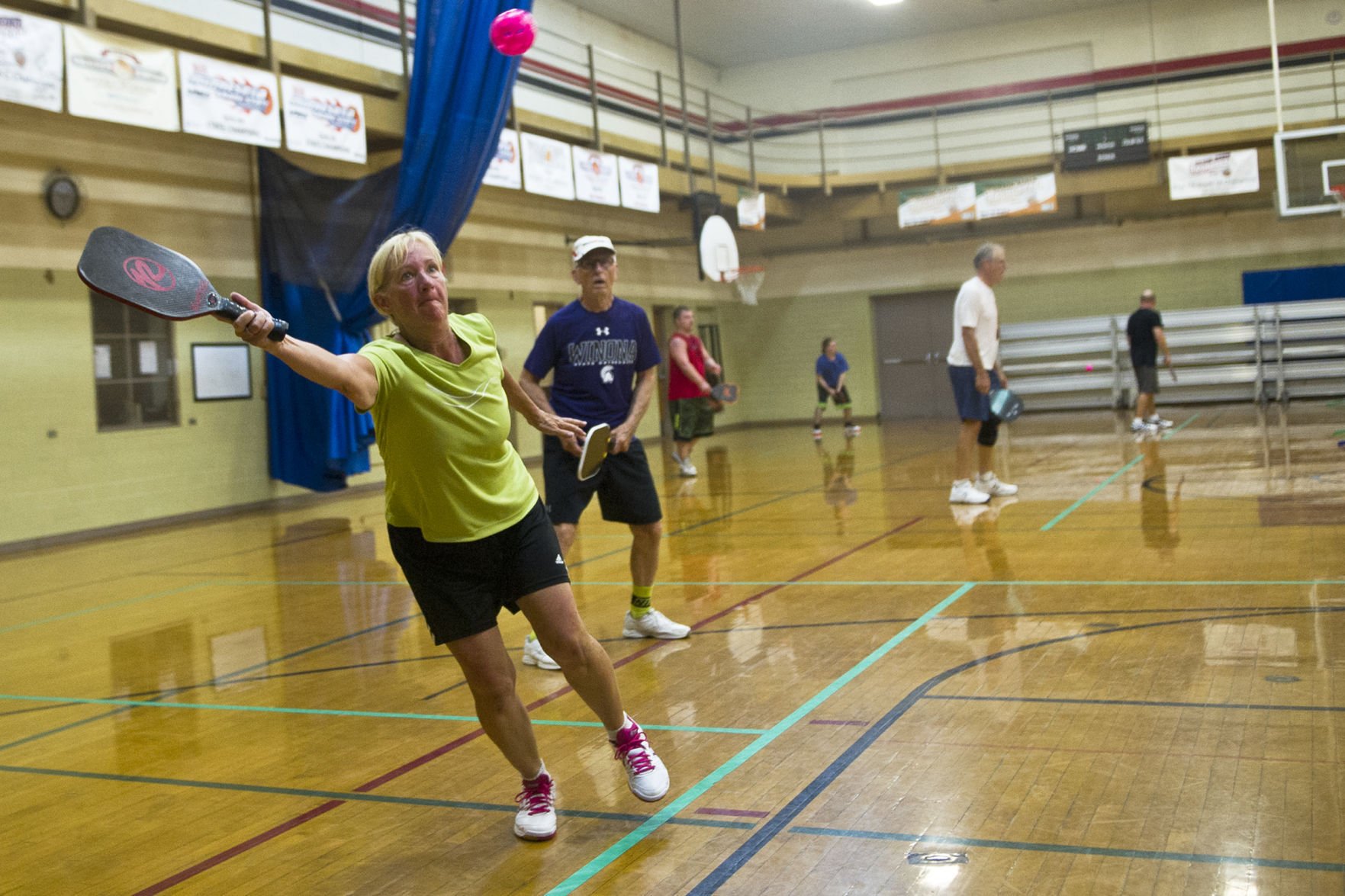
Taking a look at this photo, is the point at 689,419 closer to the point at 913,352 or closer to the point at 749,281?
the point at 749,281

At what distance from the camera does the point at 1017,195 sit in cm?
1877

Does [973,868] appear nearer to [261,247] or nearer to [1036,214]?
[261,247]

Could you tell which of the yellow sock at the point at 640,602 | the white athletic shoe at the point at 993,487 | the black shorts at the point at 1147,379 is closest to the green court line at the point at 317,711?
the yellow sock at the point at 640,602

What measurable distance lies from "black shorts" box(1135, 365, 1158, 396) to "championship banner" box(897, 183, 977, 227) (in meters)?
5.45

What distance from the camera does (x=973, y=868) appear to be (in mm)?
2629

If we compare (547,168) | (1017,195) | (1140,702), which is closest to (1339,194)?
(1017,195)

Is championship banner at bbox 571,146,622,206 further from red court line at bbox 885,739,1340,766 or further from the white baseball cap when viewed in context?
red court line at bbox 885,739,1340,766

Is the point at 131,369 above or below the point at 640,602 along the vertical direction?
above

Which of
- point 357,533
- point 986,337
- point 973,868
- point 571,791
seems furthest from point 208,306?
point 357,533

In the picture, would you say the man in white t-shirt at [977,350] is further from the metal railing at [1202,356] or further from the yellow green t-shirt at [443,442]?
the metal railing at [1202,356]

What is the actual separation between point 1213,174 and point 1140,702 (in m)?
16.3

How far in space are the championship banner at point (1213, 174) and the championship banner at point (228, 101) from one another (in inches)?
525

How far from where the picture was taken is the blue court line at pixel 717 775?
280 cm

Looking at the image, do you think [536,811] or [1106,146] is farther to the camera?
[1106,146]
